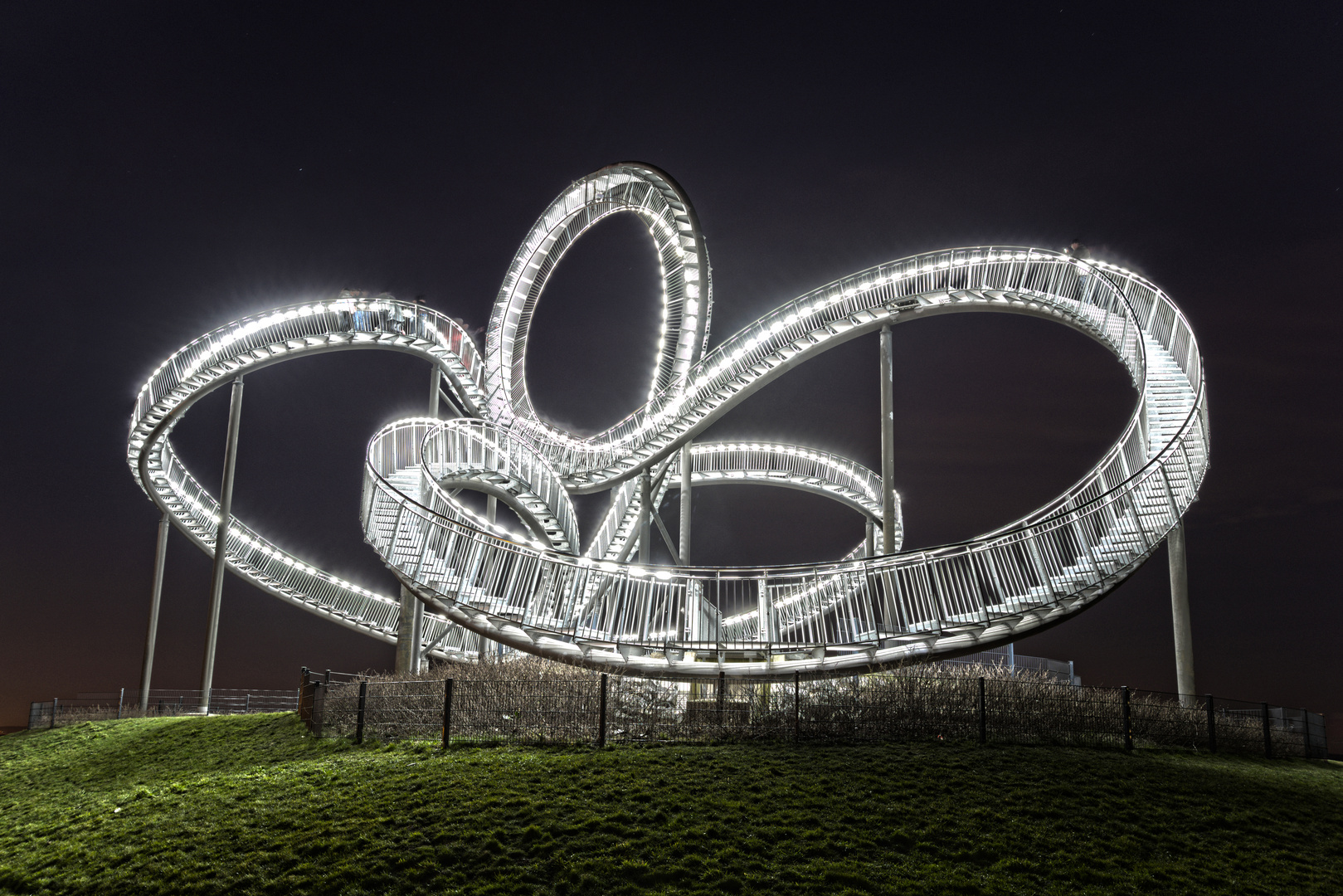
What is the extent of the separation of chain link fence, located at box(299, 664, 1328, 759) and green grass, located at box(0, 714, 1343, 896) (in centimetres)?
55

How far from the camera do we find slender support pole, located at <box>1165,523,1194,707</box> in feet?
60.4

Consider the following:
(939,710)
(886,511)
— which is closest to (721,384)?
(886,511)

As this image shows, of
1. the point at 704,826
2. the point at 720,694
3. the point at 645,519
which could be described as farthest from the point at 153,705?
the point at 704,826

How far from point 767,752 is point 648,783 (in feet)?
6.69

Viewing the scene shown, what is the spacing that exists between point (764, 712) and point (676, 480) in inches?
691

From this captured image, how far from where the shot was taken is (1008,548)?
1499cm

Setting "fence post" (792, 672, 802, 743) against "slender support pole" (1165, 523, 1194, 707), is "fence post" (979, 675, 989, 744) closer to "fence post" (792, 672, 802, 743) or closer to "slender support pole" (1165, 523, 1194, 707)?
"fence post" (792, 672, 802, 743)

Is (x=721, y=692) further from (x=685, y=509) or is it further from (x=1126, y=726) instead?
(x=685, y=509)

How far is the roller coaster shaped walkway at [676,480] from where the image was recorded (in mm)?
15062

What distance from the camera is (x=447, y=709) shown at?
1415 cm

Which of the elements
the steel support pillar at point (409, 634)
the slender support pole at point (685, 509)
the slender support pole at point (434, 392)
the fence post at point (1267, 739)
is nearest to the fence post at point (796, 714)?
the fence post at point (1267, 739)

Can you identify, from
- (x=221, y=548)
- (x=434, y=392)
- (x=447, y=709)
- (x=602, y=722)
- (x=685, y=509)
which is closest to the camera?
(x=602, y=722)

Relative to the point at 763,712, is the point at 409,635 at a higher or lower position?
higher

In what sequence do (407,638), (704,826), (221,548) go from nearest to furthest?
1. (704,826)
2. (407,638)
3. (221,548)
